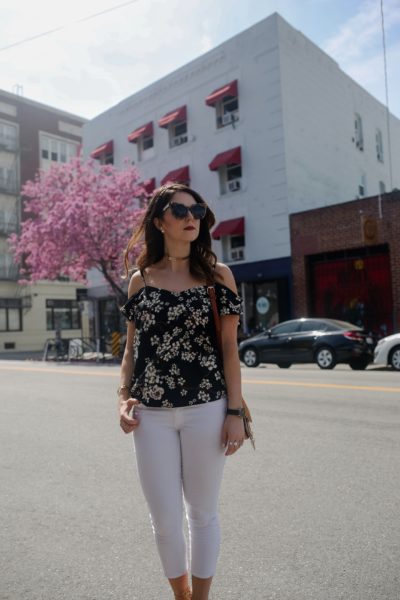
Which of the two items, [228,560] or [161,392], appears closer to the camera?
[161,392]

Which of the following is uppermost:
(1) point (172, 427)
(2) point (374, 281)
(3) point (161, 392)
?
(2) point (374, 281)

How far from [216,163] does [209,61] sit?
5.23 metres

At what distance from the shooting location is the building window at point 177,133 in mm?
27516

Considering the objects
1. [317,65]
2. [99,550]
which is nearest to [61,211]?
[317,65]

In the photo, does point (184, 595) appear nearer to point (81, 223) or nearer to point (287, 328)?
point (287, 328)

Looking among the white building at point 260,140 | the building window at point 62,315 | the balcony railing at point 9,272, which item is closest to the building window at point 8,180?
the balcony railing at point 9,272

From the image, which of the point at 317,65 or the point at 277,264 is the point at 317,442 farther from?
the point at 317,65

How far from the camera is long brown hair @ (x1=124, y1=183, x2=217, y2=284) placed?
274 centimetres

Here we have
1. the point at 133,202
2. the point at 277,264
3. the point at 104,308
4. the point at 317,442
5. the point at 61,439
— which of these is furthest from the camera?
the point at 104,308

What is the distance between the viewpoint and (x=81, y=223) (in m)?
24.9

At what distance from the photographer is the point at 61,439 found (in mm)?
6906

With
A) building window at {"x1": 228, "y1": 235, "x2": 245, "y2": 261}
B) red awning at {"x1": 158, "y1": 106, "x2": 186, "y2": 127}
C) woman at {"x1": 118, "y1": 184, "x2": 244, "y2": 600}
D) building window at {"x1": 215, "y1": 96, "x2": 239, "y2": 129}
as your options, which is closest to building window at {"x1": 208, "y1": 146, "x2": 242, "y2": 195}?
building window at {"x1": 215, "y1": 96, "x2": 239, "y2": 129}

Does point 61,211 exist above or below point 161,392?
above

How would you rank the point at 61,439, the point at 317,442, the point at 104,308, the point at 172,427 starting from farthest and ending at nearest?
the point at 104,308 < the point at 61,439 < the point at 317,442 < the point at 172,427
